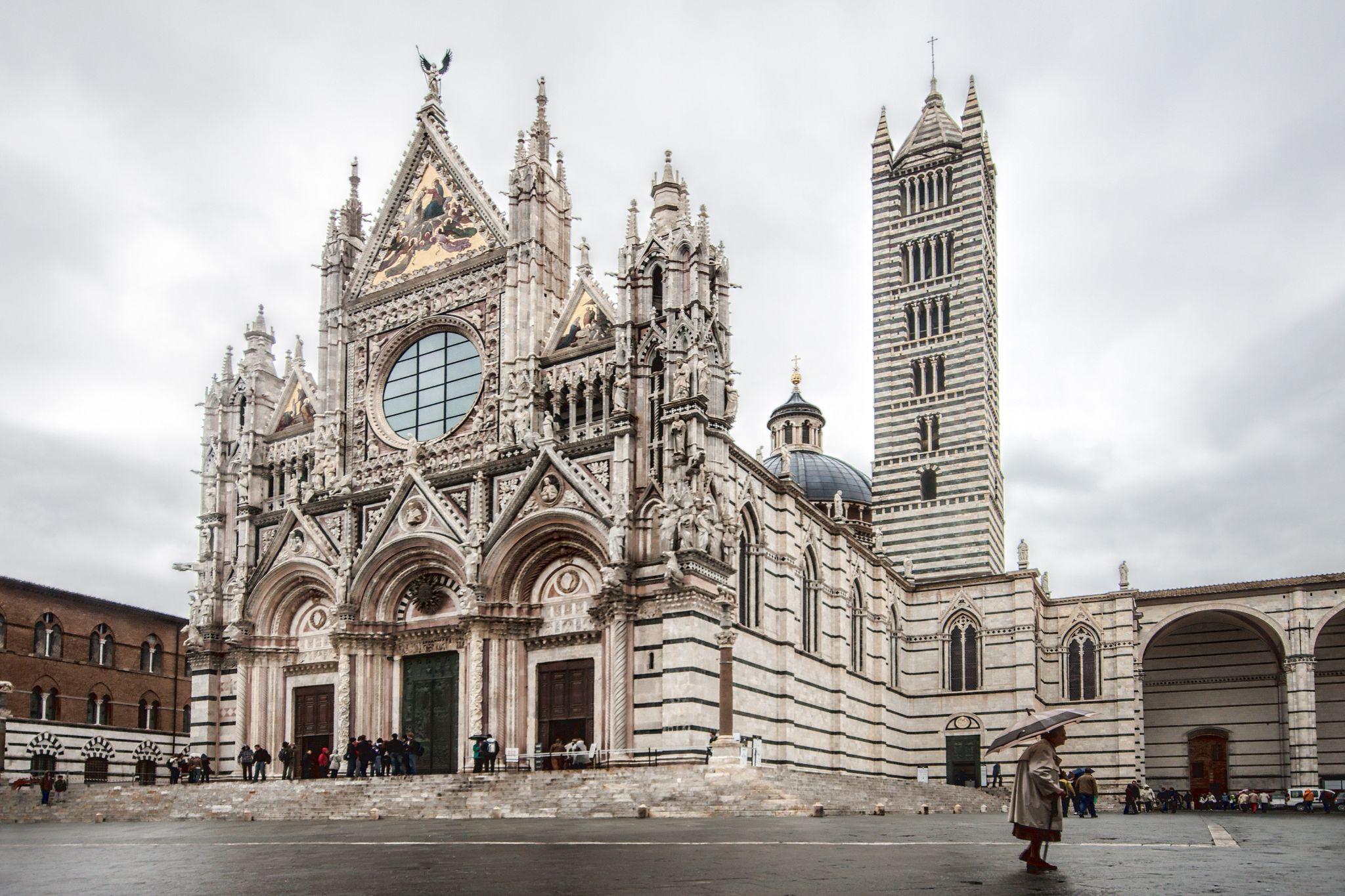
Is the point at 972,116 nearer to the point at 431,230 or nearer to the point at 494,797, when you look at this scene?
the point at 431,230

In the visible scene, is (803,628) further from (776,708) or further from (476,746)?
(476,746)

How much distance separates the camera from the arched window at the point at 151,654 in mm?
45312

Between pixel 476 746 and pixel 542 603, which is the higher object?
pixel 542 603

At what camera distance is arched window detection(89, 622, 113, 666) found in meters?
43.1

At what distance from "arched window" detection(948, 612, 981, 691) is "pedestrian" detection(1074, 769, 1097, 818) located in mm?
14167

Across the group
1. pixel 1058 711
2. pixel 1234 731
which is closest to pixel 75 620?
pixel 1058 711

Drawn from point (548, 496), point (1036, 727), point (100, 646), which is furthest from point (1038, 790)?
point (100, 646)

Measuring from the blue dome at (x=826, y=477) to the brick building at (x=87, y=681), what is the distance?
2617 cm

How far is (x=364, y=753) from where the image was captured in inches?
1191

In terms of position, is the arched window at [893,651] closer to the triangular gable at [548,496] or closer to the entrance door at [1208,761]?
the entrance door at [1208,761]

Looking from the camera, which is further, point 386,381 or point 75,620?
point 75,620

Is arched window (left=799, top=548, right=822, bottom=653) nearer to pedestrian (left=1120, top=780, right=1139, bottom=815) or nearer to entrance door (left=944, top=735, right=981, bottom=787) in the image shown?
pedestrian (left=1120, top=780, right=1139, bottom=815)

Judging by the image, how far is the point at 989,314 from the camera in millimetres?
52656

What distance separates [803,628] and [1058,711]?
26.4m
